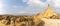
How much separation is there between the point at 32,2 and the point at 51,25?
0.56 meters

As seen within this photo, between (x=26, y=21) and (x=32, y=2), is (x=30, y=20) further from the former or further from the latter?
(x=32, y=2)

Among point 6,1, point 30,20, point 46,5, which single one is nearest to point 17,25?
point 30,20

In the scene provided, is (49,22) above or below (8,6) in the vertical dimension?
below

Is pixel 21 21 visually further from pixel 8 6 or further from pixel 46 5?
pixel 46 5

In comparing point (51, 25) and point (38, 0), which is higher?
point (38, 0)

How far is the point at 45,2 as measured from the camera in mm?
2309

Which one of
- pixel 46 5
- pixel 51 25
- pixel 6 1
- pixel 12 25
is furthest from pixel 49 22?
pixel 6 1

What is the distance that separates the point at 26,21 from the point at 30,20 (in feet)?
0.25

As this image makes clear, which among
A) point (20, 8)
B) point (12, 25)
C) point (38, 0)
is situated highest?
point (38, 0)

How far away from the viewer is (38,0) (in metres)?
2.31

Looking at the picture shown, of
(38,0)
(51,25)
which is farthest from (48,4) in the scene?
(51,25)

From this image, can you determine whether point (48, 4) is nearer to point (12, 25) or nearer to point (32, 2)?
point (32, 2)

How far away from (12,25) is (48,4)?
2.55 ft

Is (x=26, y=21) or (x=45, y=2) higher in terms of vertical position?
(x=45, y=2)
